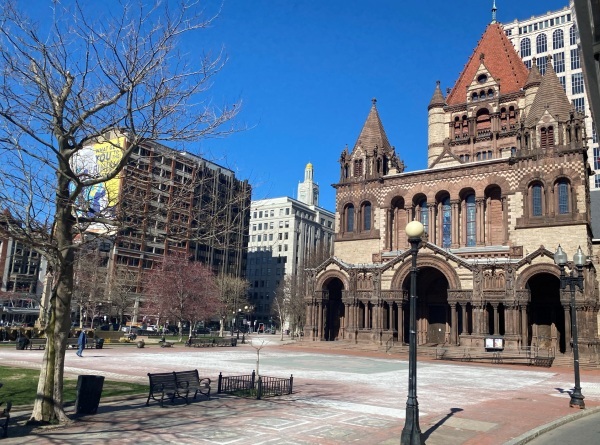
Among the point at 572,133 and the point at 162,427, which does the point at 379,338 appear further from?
the point at 162,427

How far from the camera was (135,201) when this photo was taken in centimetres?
1310

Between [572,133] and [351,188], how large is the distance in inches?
879

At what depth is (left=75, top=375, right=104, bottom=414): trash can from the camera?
41.7 feet

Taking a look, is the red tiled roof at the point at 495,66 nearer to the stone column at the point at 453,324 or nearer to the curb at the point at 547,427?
the stone column at the point at 453,324

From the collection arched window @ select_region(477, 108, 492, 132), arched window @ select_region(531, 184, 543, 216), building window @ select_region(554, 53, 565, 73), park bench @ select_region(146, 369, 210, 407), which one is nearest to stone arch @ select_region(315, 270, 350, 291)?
arched window @ select_region(531, 184, 543, 216)

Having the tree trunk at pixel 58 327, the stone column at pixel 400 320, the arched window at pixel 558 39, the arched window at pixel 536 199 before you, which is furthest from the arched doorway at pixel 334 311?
the arched window at pixel 558 39

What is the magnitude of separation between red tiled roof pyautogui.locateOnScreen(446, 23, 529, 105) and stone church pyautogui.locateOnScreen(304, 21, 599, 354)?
14.3 inches

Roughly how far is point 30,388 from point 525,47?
130 metres

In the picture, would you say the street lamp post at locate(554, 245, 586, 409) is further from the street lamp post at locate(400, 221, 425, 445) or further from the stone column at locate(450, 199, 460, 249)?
the stone column at locate(450, 199, 460, 249)

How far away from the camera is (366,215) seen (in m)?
55.7

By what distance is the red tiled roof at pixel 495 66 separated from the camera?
60.9 m

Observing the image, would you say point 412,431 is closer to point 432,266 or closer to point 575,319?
point 575,319

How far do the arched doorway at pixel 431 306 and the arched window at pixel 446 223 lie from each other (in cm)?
351

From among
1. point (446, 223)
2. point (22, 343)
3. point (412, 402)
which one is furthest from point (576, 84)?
point (412, 402)
